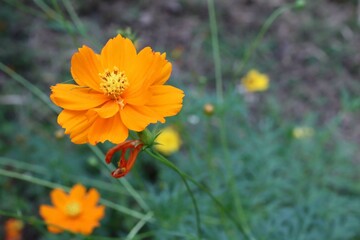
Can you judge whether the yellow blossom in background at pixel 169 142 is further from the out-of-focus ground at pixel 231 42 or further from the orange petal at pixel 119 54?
the orange petal at pixel 119 54

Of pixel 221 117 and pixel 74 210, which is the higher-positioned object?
pixel 221 117

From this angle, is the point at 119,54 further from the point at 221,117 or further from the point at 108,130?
the point at 221,117

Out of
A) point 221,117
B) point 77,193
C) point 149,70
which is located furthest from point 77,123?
point 221,117

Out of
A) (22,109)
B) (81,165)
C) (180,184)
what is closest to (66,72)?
(22,109)

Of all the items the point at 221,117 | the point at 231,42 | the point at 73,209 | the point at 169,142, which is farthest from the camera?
the point at 231,42

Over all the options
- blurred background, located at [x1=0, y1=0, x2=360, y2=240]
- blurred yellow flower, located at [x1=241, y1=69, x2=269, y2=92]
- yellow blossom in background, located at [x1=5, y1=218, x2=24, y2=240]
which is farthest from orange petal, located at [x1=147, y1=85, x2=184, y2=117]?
blurred yellow flower, located at [x1=241, y1=69, x2=269, y2=92]

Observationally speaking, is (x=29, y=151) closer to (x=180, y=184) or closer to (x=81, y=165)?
(x=81, y=165)

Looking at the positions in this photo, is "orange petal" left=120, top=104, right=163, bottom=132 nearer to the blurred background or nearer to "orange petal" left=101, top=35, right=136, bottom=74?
"orange petal" left=101, top=35, right=136, bottom=74

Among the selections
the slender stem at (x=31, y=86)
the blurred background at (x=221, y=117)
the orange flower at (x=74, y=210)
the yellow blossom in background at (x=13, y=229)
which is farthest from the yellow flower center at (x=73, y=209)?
the yellow blossom in background at (x=13, y=229)
